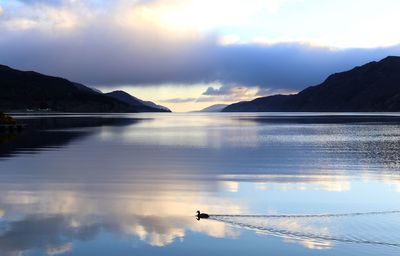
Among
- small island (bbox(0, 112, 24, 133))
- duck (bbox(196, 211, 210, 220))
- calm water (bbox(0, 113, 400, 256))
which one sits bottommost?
calm water (bbox(0, 113, 400, 256))

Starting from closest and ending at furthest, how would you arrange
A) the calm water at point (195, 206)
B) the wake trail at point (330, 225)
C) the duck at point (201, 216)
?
the calm water at point (195, 206) < the wake trail at point (330, 225) < the duck at point (201, 216)

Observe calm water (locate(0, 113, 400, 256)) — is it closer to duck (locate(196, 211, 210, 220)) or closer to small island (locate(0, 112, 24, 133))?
duck (locate(196, 211, 210, 220))

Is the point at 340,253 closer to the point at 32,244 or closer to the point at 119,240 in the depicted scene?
the point at 119,240

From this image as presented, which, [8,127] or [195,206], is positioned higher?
[8,127]

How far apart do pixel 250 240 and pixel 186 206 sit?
5.82 meters

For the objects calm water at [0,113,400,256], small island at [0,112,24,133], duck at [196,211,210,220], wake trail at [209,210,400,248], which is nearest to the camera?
calm water at [0,113,400,256]

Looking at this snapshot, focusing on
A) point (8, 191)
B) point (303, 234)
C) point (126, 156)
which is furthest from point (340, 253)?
point (126, 156)

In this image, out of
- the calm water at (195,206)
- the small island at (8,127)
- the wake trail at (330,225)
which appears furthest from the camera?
the small island at (8,127)

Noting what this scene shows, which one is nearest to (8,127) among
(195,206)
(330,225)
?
(195,206)

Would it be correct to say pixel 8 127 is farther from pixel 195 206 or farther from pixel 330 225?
pixel 330 225

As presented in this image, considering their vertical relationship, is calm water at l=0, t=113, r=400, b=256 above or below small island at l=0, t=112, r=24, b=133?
below

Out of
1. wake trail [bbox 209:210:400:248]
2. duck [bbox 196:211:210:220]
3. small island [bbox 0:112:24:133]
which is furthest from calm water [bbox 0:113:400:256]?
small island [bbox 0:112:24:133]

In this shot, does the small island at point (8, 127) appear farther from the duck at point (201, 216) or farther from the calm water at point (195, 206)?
the duck at point (201, 216)

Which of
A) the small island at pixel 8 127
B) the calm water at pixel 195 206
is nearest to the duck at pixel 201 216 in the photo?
the calm water at pixel 195 206
